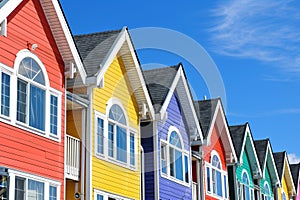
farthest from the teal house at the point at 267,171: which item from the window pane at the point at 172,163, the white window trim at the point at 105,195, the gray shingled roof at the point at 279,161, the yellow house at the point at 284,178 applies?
the white window trim at the point at 105,195

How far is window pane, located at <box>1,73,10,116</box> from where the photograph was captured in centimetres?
1819

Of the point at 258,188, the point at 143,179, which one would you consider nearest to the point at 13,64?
the point at 143,179

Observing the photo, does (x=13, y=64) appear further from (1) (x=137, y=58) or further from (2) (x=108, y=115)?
(1) (x=137, y=58)

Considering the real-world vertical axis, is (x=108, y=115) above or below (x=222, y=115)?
below

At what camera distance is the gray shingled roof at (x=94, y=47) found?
23.6 m

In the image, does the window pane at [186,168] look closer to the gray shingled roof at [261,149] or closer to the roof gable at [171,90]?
the roof gable at [171,90]

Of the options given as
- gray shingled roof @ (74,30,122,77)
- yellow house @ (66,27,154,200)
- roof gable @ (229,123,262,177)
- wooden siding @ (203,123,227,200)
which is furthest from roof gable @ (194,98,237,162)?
gray shingled roof @ (74,30,122,77)

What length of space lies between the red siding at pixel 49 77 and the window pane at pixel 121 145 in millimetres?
3885

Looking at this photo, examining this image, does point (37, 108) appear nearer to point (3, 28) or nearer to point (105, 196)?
point (3, 28)

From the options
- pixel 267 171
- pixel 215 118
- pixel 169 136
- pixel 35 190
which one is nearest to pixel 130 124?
pixel 169 136

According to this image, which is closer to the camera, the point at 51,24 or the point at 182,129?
the point at 51,24

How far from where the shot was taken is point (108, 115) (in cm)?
2416

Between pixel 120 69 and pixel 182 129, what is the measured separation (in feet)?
20.8

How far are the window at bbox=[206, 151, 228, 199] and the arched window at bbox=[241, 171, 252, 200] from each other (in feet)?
11.4
